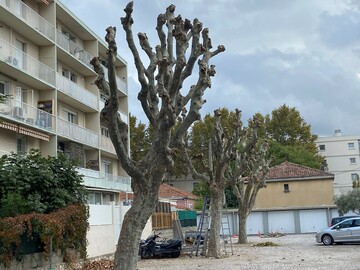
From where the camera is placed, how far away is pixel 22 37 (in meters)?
29.2

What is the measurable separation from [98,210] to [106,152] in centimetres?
1734

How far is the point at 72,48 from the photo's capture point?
34812 millimetres

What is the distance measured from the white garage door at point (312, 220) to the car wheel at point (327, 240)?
18.7 m

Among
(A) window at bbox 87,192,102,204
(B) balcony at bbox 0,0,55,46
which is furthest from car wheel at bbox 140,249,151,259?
(B) balcony at bbox 0,0,55,46

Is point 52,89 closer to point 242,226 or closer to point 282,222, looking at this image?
point 242,226

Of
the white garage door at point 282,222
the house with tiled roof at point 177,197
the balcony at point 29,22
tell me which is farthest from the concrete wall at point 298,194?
the balcony at point 29,22

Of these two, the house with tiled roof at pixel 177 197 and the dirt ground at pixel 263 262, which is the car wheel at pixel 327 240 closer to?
the dirt ground at pixel 263 262

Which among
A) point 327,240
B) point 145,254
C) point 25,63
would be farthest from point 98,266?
point 327,240

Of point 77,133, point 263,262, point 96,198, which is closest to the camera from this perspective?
point 263,262

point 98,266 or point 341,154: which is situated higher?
point 341,154

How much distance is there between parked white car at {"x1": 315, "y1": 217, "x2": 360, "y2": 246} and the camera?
96.2ft

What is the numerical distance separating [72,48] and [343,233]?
2086 cm

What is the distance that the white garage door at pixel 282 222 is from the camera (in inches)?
1949

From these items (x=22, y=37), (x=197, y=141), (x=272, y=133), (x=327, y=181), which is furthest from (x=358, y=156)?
(x=22, y=37)
